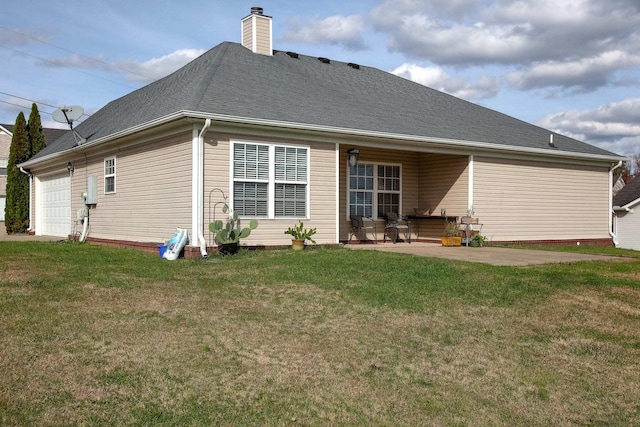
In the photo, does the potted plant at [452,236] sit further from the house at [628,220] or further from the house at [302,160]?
the house at [628,220]

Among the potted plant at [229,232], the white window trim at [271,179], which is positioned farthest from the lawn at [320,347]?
the white window trim at [271,179]

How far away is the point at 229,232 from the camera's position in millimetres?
11797

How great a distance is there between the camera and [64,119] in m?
17.4

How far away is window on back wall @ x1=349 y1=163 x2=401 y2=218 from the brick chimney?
4.20m

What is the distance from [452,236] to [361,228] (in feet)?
7.61

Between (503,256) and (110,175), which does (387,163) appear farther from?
(110,175)

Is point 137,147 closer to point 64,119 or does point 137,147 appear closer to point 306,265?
point 64,119

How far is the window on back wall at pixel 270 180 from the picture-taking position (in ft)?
41.2

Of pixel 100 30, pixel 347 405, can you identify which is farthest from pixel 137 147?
pixel 347 405

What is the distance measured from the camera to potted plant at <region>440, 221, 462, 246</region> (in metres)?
15.4

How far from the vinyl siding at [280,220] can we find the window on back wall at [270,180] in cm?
14

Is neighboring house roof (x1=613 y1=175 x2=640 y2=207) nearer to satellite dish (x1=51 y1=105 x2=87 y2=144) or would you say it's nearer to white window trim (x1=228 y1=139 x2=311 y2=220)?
white window trim (x1=228 y1=139 x2=311 y2=220)

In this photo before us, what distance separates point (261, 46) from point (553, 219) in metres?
9.58

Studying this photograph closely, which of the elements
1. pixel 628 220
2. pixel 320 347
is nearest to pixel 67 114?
pixel 320 347
